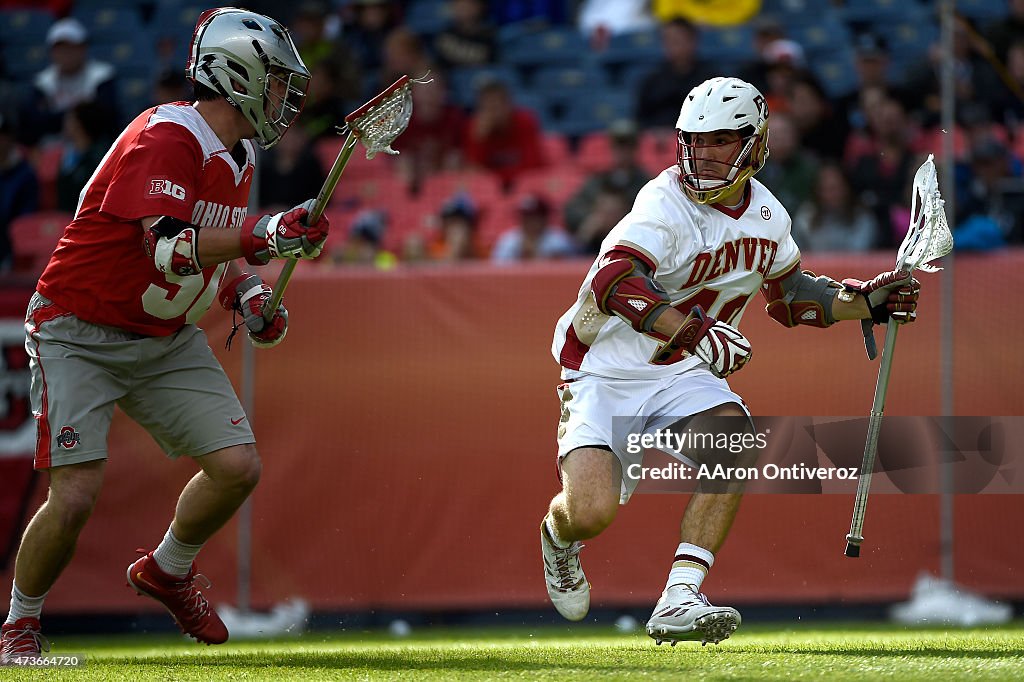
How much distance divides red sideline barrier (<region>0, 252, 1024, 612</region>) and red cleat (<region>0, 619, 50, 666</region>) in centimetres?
208

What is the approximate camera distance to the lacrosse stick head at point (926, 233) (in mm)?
5203

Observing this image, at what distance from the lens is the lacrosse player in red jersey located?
510 centimetres

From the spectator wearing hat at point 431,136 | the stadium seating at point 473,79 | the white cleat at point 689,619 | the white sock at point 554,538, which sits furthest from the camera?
the stadium seating at point 473,79

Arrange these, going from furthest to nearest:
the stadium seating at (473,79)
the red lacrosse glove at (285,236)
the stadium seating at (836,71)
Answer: the stadium seating at (473,79), the stadium seating at (836,71), the red lacrosse glove at (285,236)

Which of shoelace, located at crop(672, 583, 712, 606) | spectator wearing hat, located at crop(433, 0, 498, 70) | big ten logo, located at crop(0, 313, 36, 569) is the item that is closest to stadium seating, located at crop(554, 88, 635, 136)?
spectator wearing hat, located at crop(433, 0, 498, 70)

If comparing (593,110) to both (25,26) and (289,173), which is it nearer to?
(289,173)

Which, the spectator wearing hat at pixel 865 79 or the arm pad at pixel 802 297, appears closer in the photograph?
the arm pad at pixel 802 297

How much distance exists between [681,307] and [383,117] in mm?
1333

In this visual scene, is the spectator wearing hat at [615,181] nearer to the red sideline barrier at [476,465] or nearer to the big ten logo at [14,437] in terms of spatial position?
the red sideline barrier at [476,465]

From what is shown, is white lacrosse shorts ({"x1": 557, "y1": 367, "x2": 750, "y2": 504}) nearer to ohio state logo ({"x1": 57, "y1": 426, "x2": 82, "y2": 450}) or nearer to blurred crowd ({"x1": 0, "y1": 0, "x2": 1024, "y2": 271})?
ohio state logo ({"x1": 57, "y1": 426, "x2": 82, "y2": 450})

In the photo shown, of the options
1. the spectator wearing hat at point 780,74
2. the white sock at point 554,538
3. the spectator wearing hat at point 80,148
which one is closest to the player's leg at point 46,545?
the white sock at point 554,538

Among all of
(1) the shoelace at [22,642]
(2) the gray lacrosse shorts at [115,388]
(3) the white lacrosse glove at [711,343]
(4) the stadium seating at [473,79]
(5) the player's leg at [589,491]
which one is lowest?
(1) the shoelace at [22,642]

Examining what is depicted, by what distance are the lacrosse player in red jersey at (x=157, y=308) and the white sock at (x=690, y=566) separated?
1.72m

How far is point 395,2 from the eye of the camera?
11.6 metres
